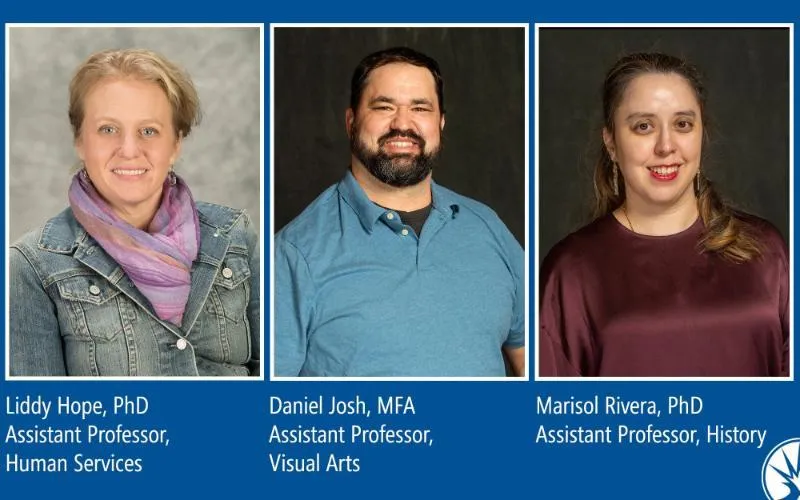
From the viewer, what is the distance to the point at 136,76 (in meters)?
5.17

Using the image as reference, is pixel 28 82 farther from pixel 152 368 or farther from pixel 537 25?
pixel 537 25

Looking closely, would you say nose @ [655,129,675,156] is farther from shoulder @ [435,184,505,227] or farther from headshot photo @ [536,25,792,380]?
shoulder @ [435,184,505,227]

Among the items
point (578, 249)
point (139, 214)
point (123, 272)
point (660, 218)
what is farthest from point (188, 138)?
point (660, 218)

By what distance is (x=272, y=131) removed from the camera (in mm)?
5328

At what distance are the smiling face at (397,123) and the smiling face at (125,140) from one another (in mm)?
815

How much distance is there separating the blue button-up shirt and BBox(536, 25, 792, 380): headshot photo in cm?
32

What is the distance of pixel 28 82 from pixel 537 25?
2174 millimetres

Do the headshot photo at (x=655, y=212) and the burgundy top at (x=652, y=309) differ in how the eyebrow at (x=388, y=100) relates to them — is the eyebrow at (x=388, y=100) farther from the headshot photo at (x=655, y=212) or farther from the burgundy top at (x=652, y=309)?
the burgundy top at (x=652, y=309)

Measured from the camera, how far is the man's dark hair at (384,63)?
17.2 feet

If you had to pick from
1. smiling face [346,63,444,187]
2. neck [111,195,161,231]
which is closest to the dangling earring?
smiling face [346,63,444,187]

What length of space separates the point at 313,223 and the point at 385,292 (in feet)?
1.39

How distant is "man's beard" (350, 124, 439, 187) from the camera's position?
521 cm

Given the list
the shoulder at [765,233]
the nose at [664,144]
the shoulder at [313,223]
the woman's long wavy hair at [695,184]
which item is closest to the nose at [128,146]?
the shoulder at [313,223]
